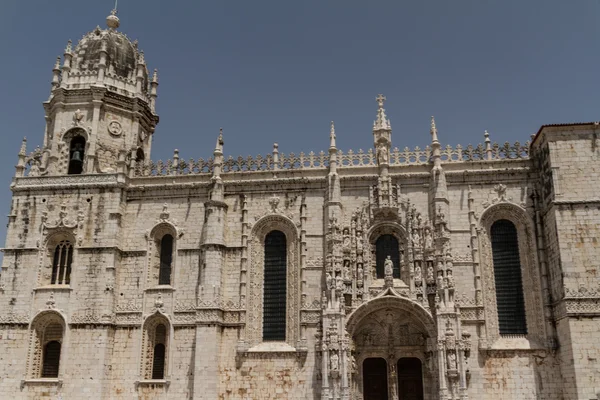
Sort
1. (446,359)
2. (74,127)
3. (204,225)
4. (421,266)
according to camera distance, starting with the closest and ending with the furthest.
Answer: (446,359) < (421,266) < (204,225) < (74,127)

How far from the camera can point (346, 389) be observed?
2373cm

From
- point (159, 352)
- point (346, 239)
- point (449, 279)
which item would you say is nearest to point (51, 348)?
point (159, 352)

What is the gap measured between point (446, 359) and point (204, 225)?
1247cm

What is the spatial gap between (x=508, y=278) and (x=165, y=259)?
1599 centimetres

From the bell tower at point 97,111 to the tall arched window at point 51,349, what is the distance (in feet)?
25.4

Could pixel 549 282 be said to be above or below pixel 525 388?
above

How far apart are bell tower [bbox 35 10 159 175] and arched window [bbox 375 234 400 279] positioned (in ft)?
42.1

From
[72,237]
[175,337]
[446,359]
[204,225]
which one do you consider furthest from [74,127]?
[446,359]

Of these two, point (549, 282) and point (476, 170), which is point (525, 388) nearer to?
point (549, 282)

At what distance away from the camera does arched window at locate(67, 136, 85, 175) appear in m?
29.5

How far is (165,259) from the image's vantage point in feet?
91.4

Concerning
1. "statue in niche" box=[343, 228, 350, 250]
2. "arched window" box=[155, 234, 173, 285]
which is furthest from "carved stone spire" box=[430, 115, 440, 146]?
"arched window" box=[155, 234, 173, 285]

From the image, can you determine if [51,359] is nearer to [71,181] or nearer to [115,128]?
[71,181]

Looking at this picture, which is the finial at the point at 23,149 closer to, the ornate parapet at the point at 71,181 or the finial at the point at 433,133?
the ornate parapet at the point at 71,181
